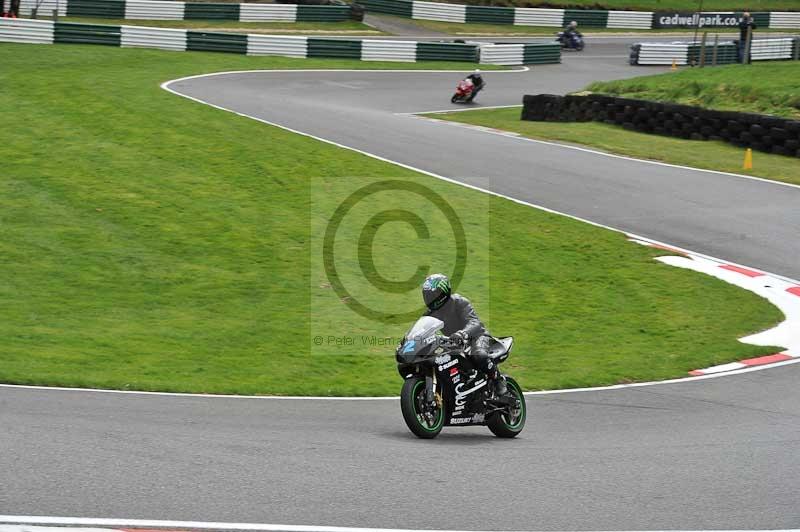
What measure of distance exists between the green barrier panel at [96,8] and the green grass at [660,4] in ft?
74.0

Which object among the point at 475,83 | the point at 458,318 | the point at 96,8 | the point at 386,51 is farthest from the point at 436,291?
the point at 96,8

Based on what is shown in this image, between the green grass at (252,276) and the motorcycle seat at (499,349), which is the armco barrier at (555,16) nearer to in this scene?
the green grass at (252,276)

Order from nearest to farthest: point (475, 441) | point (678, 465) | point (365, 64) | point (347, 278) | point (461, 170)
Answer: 1. point (678, 465)
2. point (475, 441)
3. point (347, 278)
4. point (461, 170)
5. point (365, 64)

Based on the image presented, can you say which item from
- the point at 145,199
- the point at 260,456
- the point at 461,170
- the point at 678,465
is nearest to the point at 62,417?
the point at 260,456

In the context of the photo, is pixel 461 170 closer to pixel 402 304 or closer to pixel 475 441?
pixel 402 304

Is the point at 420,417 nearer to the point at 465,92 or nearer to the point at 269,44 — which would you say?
the point at 465,92

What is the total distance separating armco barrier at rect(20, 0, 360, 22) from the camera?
50.5 metres

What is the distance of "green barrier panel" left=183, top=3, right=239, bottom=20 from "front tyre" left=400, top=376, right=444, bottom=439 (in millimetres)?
46683

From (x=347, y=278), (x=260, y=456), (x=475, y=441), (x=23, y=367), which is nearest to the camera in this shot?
(x=260, y=456)

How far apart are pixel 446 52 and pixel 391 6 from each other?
53.1 feet

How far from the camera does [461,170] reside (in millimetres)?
24531

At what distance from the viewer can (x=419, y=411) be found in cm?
1034

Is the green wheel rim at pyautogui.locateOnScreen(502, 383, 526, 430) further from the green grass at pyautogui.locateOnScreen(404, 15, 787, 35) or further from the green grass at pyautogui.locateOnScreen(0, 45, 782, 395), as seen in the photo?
the green grass at pyautogui.locateOnScreen(404, 15, 787, 35)

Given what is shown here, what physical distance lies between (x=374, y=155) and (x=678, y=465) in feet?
53.5
